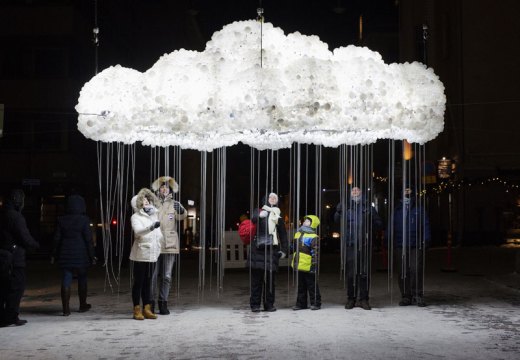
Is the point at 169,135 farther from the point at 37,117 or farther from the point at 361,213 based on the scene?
the point at 37,117

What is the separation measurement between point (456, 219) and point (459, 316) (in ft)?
86.1

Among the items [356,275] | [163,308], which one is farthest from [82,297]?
[356,275]

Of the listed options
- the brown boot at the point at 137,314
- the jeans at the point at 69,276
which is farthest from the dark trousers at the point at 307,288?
the jeans at the point at 69,276

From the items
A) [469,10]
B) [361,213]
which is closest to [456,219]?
[469,10]

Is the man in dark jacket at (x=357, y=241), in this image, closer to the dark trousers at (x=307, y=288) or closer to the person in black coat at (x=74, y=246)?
the dark trousers at (x=307, y=288)

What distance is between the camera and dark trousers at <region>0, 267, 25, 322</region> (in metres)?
10.3

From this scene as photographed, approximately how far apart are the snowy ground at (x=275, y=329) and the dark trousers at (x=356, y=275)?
347 millimetres

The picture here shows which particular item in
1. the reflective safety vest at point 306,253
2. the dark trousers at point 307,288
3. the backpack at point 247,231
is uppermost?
the backpack at point 247,231

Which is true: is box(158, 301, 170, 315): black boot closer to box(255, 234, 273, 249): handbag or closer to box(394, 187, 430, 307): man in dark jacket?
box(255, 234, 273, 249): handbag

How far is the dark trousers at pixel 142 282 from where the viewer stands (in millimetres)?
10883

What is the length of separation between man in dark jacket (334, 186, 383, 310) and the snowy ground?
37 cm

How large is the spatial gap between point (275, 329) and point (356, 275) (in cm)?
253

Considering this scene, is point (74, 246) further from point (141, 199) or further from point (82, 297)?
point (141, 199)

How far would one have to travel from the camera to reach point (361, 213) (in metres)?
12.0
